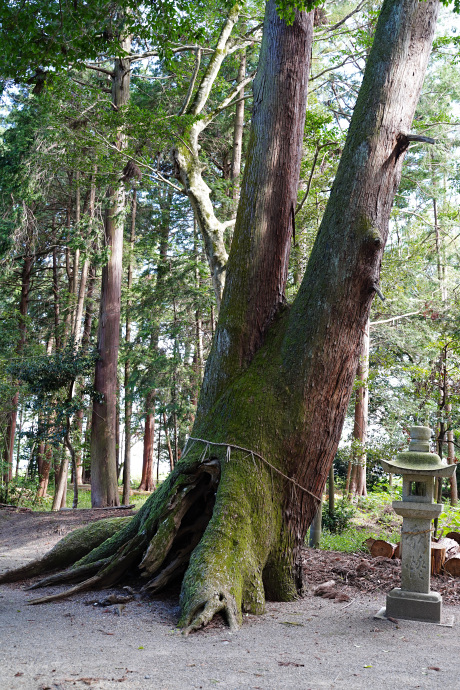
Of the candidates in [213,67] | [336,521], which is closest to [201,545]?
[336,521]

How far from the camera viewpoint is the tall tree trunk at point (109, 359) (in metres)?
12.6

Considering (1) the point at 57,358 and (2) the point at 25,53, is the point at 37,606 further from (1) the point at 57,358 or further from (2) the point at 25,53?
(1) the point at 57,358

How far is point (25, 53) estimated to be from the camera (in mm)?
4949

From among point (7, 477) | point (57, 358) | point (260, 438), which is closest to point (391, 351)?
point (57, 358)

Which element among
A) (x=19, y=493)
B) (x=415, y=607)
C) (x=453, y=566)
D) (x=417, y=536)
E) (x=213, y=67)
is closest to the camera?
(x=415, y=607)

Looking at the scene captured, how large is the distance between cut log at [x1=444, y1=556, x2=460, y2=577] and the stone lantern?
6.73 ft

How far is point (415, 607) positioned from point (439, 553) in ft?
6.62

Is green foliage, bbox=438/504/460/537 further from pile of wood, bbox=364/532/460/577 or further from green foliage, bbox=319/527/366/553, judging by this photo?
pile of wood, bbox=364/532/460/577

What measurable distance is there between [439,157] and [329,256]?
1519cm

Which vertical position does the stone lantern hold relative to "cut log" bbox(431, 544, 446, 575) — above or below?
above

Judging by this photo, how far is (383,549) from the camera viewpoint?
23.6 ft

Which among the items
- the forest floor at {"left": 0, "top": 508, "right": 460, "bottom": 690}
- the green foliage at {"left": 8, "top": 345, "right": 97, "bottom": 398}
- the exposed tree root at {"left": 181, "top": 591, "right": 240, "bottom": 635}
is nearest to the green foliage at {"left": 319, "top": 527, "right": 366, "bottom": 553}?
the forest floor at {"left": 0, "top": 508, "right": 460, "bottom": 690}

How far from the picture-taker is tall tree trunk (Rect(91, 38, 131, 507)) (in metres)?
12.6

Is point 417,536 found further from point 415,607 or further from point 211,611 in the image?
point 211,611
